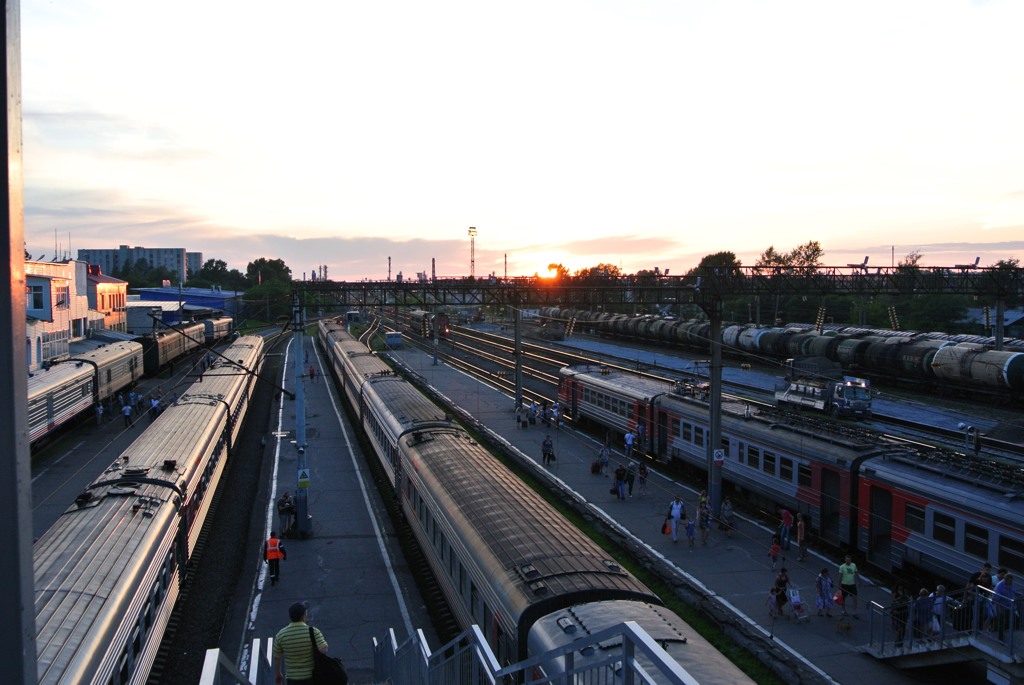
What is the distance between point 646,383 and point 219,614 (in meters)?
20.4

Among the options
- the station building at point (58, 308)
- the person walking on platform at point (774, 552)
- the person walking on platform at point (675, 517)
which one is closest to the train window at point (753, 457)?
the person walking on platform at point (675, 517)

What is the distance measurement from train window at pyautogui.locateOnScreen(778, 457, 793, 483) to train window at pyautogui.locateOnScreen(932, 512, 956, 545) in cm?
520

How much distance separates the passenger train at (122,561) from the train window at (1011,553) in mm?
14803

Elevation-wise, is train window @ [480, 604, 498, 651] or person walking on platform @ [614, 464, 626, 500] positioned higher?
train window @ [480, 604, 498, 651]

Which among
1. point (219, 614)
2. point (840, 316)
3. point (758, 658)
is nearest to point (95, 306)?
point (219, 614)

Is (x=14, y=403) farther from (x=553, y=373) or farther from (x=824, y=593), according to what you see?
(x=553, y=373)

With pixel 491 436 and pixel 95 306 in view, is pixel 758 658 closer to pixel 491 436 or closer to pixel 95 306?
pixel 491 436

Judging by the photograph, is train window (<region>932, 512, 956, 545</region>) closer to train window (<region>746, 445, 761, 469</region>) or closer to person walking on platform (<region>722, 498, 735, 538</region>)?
person walking on platform (<region>722, 498, 735, 538</region>)

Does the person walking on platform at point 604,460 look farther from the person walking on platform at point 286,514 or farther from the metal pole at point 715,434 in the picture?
the person walking on platform at point 286,514

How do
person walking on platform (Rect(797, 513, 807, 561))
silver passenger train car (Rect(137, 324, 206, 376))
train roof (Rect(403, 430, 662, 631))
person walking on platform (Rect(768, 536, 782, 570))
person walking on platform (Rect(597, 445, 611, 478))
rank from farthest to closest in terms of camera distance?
silver passenger train car (Rect(137, 324, 206, 376)) → person walking on platform (Rect(597, 445, 611, 478)) → person walking on platform (Rect(797, 513, 807, 561)) → person walking on platform (Rect(768, 536, 782, 570)) → train roof (Rect(403, 430, 662, 631))

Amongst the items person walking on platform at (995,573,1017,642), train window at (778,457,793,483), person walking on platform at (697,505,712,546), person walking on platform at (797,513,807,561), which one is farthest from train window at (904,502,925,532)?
person walking on platform at (697,505,712,546)

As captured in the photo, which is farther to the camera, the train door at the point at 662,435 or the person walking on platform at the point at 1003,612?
the train door at the point at 662,435

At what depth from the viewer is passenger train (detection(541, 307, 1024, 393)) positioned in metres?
37.0

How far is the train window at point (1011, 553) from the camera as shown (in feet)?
44.7
